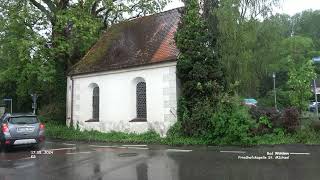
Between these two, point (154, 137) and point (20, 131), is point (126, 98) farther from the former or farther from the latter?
point (20, 131)

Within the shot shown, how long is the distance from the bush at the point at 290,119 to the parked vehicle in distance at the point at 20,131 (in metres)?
11.2

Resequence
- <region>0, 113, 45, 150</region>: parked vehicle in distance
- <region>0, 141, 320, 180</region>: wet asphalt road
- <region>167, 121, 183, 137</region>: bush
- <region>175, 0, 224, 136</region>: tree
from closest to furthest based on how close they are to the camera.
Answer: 1. <region>0, 141, 320, 180</region>: wet asphalt road
2. <region>0, 113, 45, 150</region>: parked vehicle in distance
3. <region>175, 0, 224, 136</region>: tree
4. <region>167, 121, 183, 137</region>: bush

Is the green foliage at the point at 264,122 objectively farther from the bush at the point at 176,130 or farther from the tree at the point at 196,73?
the bush at the point at 176,130

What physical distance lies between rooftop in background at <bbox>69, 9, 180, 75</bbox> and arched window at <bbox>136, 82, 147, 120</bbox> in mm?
1398

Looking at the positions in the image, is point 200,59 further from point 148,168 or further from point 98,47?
point 98,47

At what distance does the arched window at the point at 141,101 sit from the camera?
22062mm

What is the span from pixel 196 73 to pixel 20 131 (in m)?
8.60

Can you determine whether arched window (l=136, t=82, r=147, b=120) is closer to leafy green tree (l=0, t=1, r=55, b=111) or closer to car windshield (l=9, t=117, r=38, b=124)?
car windshield (l=9, t=117, r=38, b=124)

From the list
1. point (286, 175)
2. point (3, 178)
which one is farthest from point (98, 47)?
point (286, 175)

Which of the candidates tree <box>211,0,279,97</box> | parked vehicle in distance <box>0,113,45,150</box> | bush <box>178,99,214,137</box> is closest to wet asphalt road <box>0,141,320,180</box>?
parked vehicle in distance <box>0,113,45,150</box>

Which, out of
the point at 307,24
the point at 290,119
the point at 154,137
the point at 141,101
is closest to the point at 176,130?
the point at 154,137

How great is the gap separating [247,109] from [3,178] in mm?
10907

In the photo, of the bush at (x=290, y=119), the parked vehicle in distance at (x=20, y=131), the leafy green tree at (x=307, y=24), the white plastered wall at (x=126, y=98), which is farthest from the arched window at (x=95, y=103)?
the leafy green tree at (x=307, y=24)

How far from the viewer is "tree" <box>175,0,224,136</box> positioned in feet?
60.3
